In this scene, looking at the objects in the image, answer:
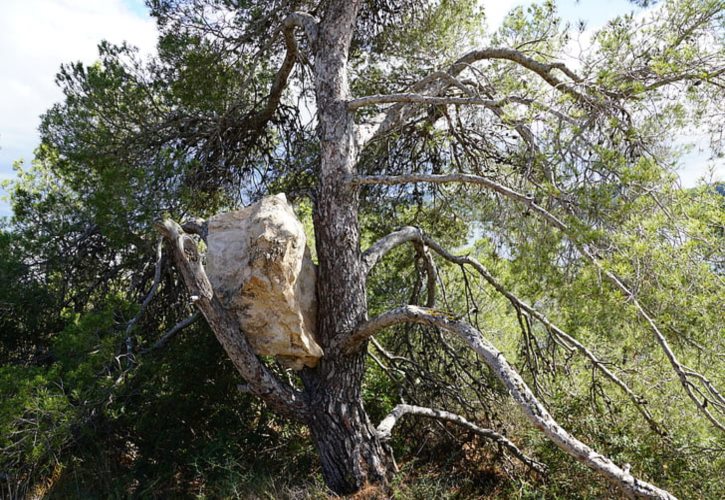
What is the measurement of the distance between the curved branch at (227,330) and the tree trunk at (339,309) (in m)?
0.21

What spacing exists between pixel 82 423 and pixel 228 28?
428cm

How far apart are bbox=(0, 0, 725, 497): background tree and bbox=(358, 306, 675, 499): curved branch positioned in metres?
0.02

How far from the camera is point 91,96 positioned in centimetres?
591

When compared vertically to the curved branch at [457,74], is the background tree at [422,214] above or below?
below

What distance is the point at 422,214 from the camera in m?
7.10

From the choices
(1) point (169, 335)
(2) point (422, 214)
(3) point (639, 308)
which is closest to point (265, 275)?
(1) point (169, 335)

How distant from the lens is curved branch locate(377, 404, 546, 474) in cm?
474

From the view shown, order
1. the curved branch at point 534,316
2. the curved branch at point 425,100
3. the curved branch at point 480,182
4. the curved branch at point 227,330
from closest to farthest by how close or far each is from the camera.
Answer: the curved branch at point 480,182 → the curved branch at point 227,330 → the curved branch at point 425,100 → the curved branch at point 534,316

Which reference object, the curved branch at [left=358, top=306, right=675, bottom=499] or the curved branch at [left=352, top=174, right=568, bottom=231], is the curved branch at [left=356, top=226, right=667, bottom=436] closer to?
the curved branch at [left=358, top=306, right=675, bottom=499]

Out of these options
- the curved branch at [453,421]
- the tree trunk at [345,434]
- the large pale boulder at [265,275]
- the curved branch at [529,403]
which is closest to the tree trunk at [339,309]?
the tree trunk at [345,434]

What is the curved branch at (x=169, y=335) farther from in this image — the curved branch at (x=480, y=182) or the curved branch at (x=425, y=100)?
the curved branch at (x=425, y=100)

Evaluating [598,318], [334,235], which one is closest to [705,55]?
[598,318]

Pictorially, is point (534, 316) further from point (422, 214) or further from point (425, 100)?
point (422, 214)

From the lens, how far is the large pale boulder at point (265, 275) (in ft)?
14.5
